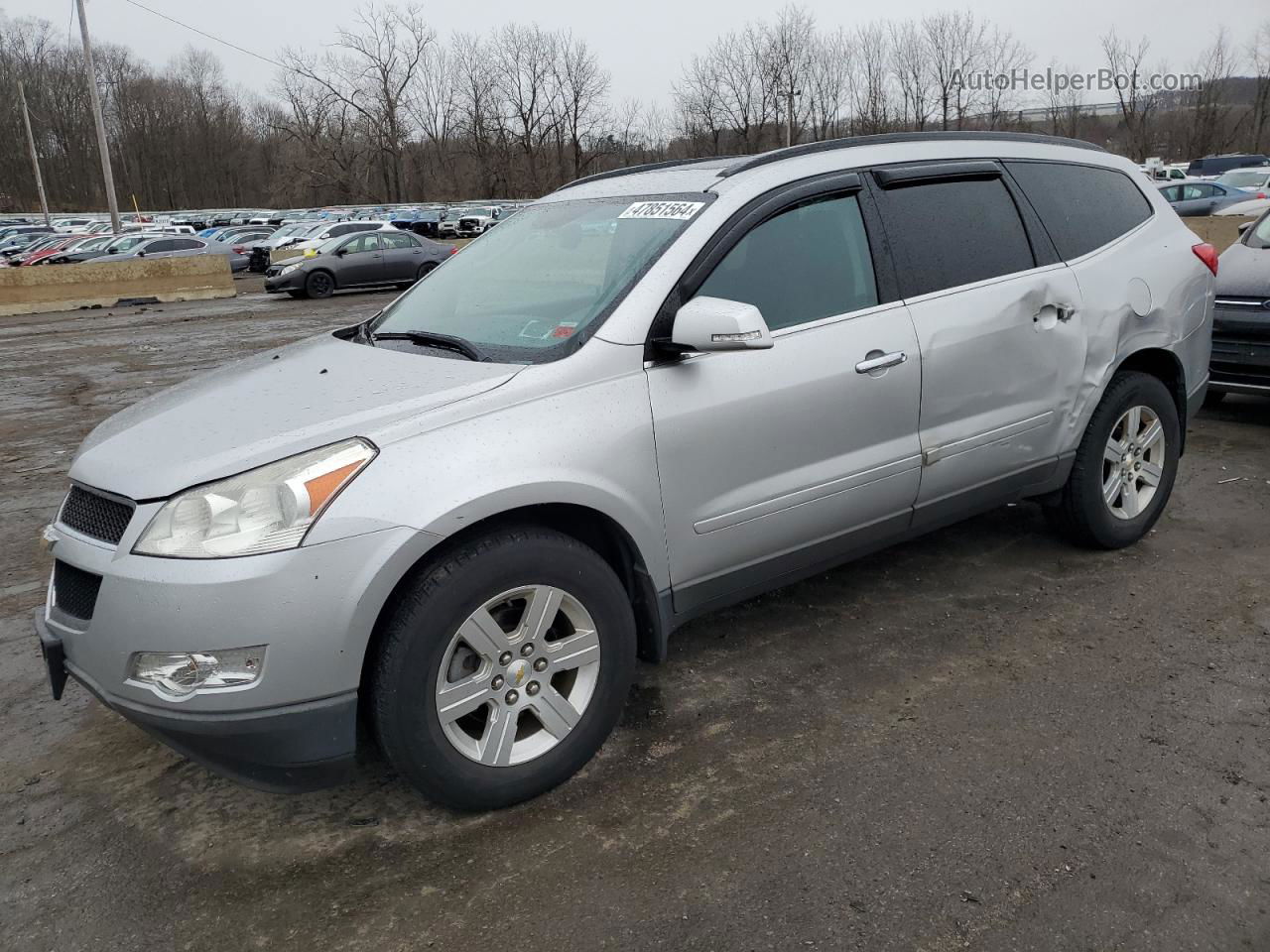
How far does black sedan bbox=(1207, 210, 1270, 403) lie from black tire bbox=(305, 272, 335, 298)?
747 inches

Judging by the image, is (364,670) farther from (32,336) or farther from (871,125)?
(871,125)

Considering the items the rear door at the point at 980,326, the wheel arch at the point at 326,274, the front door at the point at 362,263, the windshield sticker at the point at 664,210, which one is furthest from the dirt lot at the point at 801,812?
the front door at the point at 362,263

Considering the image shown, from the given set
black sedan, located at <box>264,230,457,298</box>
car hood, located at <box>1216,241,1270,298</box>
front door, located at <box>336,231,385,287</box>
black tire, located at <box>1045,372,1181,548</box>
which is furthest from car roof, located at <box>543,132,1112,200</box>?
front door, located at <box>336,231,385,287</box>

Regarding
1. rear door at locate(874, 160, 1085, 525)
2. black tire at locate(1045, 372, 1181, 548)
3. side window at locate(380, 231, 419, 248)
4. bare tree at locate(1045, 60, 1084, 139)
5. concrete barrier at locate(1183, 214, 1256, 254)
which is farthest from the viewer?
bare tree at locate(1045, 60, 1084, 139)

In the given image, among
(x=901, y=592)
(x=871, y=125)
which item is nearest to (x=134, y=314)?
(x=901, y=592)

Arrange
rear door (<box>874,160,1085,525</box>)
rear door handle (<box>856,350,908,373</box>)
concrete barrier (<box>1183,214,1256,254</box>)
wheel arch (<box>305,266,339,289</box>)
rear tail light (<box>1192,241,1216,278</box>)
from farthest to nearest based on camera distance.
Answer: wheel arch (<box>305,266,339,289</box>)
concrete barrier (<box>1183,214,1256,254</box>)
rear tail light (<box>1192,241,1216,278</box>)
rear door (<box>874,160,1085,525</box>)
rear door handle (<box>856,350,908,373</box>)

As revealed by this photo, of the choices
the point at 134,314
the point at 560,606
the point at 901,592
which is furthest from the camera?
the point at 134,314

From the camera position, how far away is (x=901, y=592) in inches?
169

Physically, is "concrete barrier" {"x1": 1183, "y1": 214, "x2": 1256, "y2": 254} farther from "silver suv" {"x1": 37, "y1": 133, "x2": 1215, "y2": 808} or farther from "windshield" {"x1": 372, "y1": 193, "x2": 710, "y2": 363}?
"windshield" {"x1": 372, "y1": 193, "x2": 710, "y2": 363}

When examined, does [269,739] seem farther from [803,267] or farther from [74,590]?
[803,267]

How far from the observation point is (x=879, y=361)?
345 cm

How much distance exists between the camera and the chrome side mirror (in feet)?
9.34

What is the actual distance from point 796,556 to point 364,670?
5.10ft

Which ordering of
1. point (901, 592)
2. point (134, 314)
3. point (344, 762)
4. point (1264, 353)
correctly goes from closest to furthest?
point (344, 762) → point (901, 592) → point (1264, 353) → point (134, 314)
